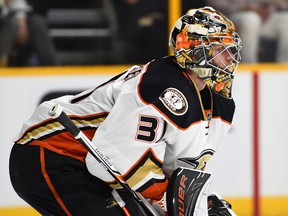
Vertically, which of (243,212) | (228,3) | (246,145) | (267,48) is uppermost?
(228,3)

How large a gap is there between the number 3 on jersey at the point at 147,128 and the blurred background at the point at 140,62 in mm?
2207

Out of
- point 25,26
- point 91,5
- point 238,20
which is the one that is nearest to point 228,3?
point 238,20

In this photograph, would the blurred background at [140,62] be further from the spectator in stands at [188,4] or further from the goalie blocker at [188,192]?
the goalie blocker at [188,192]

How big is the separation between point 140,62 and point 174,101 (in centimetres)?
239

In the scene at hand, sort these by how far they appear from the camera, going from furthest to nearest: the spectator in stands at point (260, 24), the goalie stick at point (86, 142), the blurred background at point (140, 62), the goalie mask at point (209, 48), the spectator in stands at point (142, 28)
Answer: the spectator in stands at point (260, 24) → the spectator in stands at point (142, 28) → the blurred background at point (140, 62) → the goalie mask at point (209, 48) → the goalie stick at point (86, 142)

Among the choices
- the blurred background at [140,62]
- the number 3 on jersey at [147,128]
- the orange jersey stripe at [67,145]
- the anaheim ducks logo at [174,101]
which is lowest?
the blurred background at [140,62]

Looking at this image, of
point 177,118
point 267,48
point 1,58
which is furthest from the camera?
point 267,48

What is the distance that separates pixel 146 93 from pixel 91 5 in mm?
2297

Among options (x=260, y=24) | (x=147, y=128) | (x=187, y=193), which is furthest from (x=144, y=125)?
(x=260, y=24)

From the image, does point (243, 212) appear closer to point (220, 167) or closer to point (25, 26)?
point (220, 167)

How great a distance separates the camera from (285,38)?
5504mm

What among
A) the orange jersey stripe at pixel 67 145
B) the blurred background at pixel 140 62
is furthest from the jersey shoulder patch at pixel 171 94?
the blurred background at pixel 140 62

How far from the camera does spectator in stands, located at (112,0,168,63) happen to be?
17.2 feet

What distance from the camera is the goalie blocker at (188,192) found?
2996 mm
